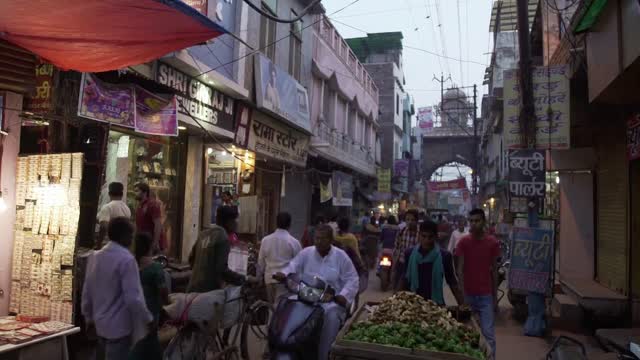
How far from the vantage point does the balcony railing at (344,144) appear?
1738 cm

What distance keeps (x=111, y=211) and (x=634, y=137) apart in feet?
24.0

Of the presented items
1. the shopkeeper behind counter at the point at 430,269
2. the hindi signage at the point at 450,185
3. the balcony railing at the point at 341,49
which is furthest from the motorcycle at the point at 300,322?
the hindi signage at the point at 450,185

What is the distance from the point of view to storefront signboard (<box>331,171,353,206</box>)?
1911cm

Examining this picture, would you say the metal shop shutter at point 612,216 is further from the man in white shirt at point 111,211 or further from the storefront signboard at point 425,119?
the storefront signboard at point 425,119

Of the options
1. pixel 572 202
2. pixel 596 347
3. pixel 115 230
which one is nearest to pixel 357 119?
pixel 572 202

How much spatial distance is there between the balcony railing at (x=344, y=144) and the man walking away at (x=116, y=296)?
1275 cm

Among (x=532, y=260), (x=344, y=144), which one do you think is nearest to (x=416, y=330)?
(x=532, y=260)

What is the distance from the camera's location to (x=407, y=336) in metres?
3.82

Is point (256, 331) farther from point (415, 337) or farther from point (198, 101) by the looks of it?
point (198, 101)

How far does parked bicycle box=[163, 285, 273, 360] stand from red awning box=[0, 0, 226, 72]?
2.65 meters

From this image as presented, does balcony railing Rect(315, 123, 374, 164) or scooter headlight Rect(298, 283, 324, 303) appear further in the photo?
balcony railing Rect(315, 123, 374, 164)

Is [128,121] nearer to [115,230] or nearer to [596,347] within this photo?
[115,230]

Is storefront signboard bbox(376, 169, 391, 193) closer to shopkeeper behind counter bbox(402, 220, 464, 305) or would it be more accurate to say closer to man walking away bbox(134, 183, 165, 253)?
man walking away bbox(134, 183, 165, 253)

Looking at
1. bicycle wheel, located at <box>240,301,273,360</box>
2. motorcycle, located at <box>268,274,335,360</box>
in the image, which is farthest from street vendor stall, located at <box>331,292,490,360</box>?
bicycle wheel, located at <box>240,301,273,360</box>
